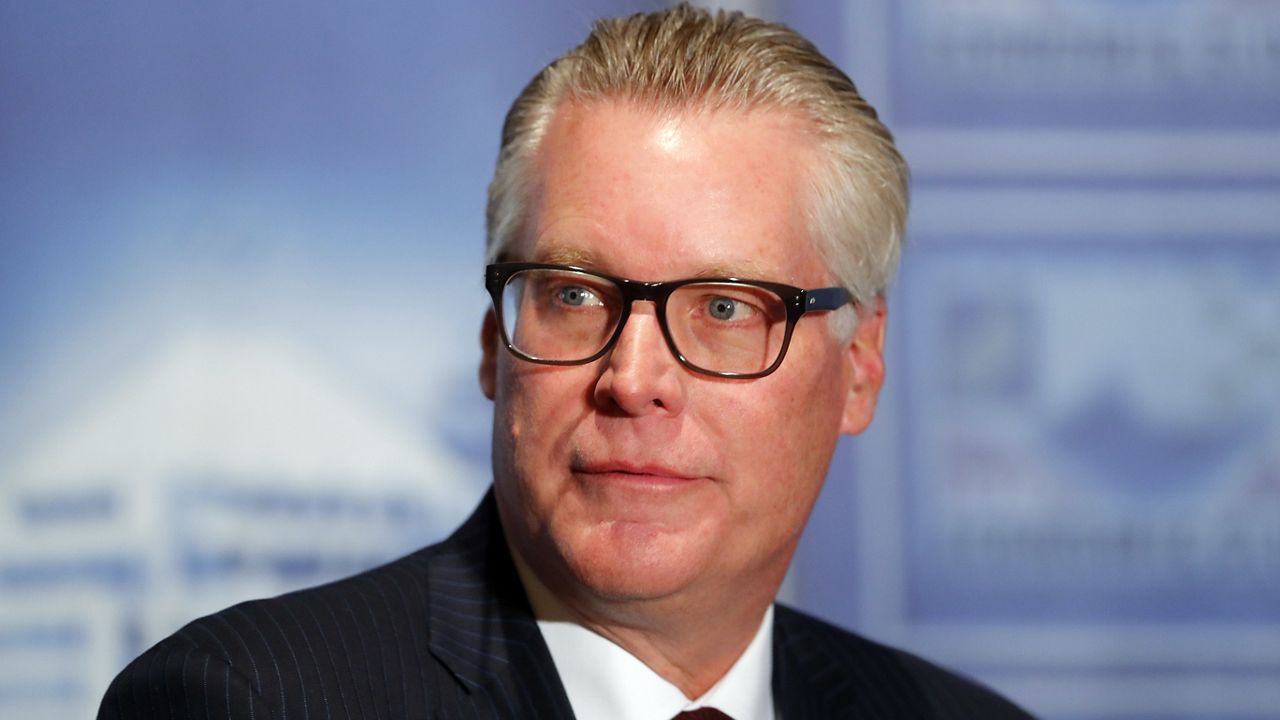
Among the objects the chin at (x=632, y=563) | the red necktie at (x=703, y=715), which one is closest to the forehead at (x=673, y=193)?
the chin at (x=632, y=563)

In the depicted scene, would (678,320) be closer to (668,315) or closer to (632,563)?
(668,315)

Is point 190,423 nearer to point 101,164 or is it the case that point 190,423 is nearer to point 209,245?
point 209,245

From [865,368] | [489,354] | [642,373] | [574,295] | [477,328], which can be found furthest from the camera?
[477,328]

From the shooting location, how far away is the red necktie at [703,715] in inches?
77.4

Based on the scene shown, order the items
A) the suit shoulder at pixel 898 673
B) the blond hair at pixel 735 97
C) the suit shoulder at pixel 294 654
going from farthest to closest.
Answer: the suit shoulder at pixel 898 673, the blond hair at pixel 735 97, the suit shoulder at pixel 294 654

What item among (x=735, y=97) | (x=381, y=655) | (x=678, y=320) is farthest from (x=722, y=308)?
(x=381, y=655)

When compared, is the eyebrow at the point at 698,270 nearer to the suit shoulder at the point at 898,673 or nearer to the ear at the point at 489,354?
the ear at the point at 489,354

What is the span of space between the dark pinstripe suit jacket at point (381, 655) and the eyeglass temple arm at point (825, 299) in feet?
1.75

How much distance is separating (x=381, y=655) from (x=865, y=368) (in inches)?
32.7

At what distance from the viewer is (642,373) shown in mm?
1829

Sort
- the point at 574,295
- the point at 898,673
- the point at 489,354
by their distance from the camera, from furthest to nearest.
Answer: the point at 898,673
the point at 489,354
the point at 574,295

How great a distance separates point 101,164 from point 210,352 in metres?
0.44

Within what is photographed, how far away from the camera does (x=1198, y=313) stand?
343cm

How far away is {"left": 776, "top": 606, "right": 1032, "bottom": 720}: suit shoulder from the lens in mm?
2402
